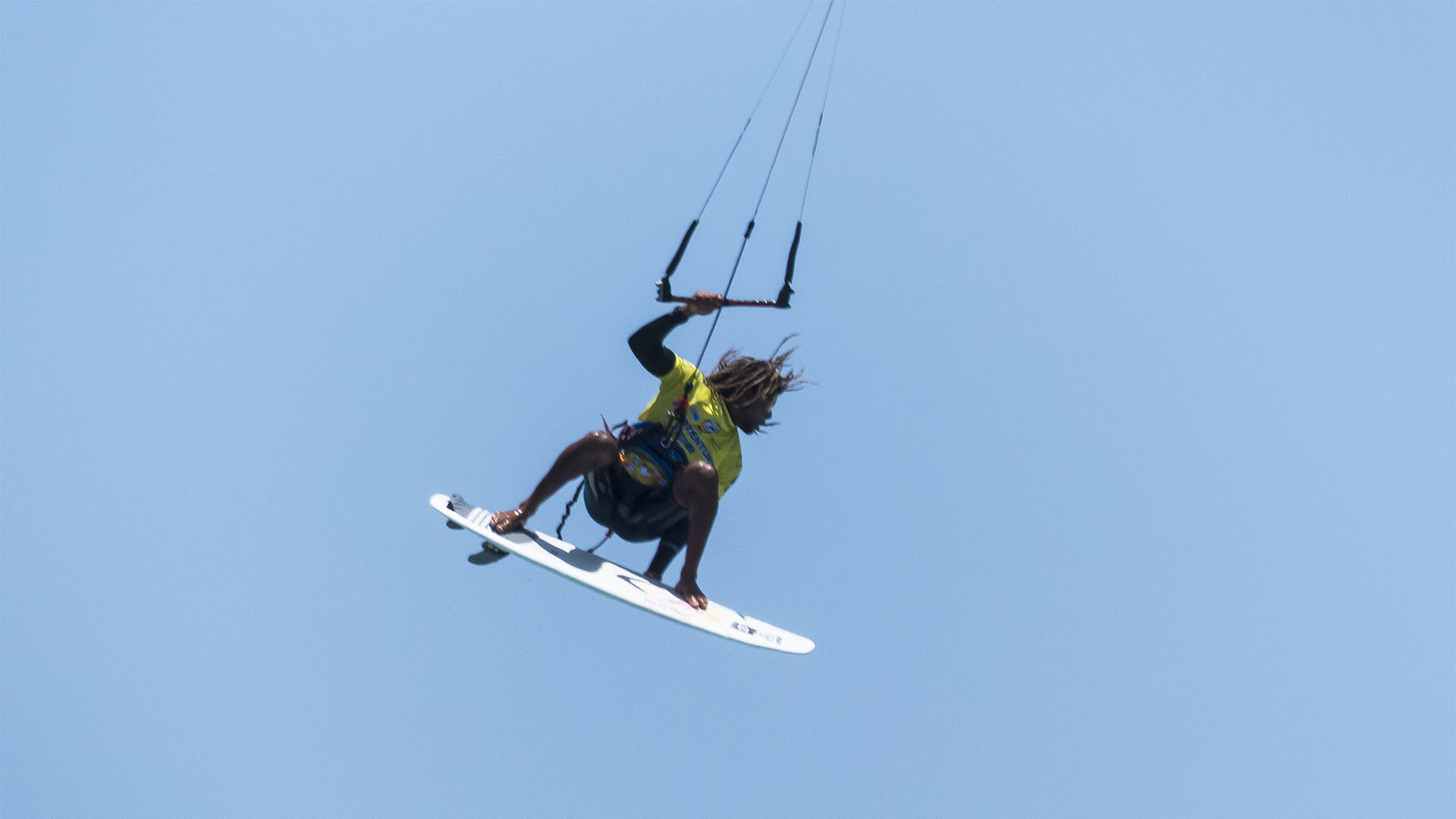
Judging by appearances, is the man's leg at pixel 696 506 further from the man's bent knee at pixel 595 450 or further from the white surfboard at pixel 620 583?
the man's bent knee at pixel 595 450

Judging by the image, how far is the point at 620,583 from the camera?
8.04 m

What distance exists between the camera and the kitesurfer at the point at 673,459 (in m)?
8.37

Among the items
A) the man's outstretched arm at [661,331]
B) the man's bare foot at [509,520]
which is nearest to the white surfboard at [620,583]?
the man's bare foot at [509,520]

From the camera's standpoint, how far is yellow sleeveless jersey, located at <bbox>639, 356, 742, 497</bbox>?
336 inches

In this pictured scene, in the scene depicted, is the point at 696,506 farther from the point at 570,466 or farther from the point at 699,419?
the point at 570,466

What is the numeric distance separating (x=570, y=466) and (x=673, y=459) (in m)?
0.66

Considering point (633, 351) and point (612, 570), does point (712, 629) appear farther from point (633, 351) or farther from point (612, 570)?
point (633, 351)

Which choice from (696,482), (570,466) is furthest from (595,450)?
(696,482)

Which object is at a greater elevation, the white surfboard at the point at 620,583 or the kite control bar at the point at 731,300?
the kite control bar at the point at 731,300

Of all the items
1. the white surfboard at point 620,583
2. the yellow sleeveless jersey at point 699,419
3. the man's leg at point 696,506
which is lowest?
the white surfboard at point 620,583

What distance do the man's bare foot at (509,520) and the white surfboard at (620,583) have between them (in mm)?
38

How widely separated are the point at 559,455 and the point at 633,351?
0.88 metres

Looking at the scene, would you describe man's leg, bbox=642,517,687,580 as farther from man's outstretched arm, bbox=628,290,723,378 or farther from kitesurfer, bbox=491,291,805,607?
man's outstretched arm, bbox=628,290,723,378

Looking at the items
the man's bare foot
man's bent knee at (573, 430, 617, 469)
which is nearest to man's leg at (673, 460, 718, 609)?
man's bent knee at (573, 430, 617, 469)
